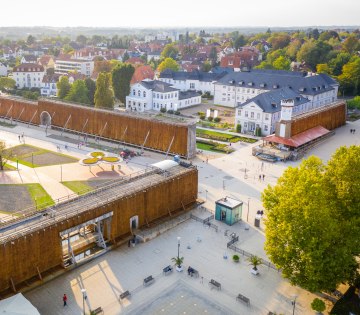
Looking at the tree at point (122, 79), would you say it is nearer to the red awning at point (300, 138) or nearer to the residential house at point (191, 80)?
the residential house at point (191, 80)

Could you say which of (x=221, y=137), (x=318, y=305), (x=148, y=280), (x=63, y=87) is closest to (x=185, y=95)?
(x=221, y=137)

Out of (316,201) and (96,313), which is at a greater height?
(316,201)

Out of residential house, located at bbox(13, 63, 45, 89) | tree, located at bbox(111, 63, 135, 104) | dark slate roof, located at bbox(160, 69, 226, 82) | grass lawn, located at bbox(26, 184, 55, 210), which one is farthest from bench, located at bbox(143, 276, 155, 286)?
residential house, located at bbox(13, 63, 45, 89)

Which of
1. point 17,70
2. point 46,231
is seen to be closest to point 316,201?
point 46,231

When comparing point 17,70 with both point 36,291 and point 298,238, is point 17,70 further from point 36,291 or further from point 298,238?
point 298,238

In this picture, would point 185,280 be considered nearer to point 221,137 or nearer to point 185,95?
point 221,137

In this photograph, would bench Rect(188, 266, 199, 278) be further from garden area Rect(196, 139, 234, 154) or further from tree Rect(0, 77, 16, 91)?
tree Rect(0, 77, 16, 91)
